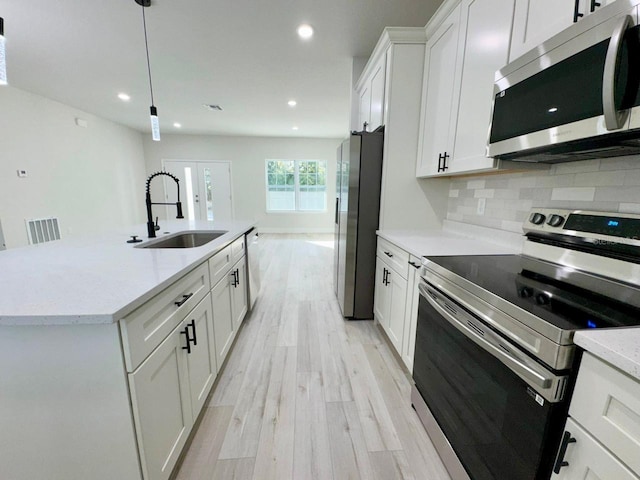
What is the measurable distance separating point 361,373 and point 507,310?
1.30 metres

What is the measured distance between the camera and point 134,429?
869 mm

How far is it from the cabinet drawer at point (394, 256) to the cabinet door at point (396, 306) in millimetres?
53

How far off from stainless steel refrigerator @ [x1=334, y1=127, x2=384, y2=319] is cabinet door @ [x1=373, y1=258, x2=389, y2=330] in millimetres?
99

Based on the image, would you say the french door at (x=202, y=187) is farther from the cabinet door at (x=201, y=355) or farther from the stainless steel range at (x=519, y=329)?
the stainless steel range at (x=519, y=329)

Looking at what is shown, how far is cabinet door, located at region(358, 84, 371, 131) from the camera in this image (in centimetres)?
270

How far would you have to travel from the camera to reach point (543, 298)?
87 cm

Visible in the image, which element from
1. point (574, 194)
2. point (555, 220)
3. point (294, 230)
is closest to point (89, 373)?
point (555, 220)

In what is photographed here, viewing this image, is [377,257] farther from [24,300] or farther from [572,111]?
[24,300]

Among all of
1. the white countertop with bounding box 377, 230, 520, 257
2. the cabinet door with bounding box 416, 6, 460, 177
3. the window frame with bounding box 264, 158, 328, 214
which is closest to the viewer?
the white countertop with bounding box 377, 230, 520, 257

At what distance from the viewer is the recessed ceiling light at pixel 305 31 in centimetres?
237

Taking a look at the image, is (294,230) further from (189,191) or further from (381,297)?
(381,297)

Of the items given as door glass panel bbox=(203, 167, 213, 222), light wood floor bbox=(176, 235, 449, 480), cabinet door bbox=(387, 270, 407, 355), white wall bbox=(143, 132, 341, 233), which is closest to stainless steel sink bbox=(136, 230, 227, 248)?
light wood floor bbox=(176, 235, 449, 480)

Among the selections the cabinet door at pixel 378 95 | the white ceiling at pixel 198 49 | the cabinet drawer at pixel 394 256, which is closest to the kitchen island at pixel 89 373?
the cabinet drawer at pixel 394 256

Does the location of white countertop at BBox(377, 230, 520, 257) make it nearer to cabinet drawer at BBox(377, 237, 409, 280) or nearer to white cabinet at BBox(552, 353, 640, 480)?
cabinet drawer at BBox(377, 237, 409, 280)
